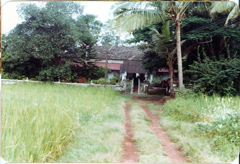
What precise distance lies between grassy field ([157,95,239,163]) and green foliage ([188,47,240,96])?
333 mm

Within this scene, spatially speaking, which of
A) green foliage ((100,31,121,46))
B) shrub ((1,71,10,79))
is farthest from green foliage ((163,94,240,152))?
shrub ((1,71,10,79))

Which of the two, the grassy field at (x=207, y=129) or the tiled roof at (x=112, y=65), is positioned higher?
the tiled roof at (x=112, y=65)

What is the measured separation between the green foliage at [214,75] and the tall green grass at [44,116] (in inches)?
80.2

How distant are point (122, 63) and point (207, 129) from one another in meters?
1.41

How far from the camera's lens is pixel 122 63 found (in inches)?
123

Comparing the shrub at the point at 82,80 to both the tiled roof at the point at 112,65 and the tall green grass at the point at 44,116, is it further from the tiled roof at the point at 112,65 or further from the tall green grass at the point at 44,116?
the tiled roof at the point at 112,65

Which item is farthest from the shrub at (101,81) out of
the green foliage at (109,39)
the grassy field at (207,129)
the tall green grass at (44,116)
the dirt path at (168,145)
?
the grassy field at (207,129)

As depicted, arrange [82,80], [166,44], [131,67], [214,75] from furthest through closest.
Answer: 1. [166,44]
2. [214,75]
3. [131,67]
4. [82,80]

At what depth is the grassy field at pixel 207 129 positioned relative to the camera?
230 cm

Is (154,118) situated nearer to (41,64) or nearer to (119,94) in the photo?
(119,94)

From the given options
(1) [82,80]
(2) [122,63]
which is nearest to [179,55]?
(2) [122,63]

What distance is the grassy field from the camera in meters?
2.30

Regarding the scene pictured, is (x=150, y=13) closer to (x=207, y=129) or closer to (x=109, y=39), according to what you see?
(x=109, y=39)

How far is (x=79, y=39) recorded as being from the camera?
9.61 ft
